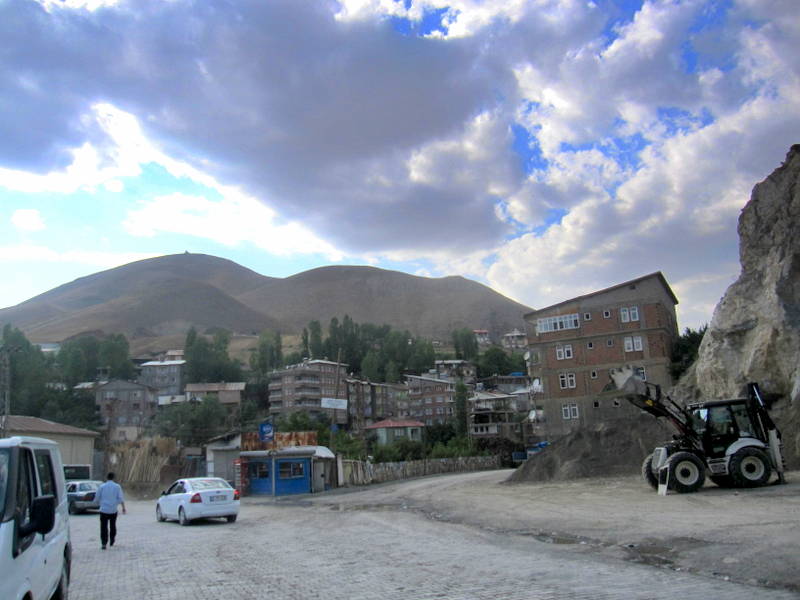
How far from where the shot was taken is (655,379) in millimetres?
53594

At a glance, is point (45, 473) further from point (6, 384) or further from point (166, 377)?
point (166, 377)

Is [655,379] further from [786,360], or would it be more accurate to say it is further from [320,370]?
[320,370]

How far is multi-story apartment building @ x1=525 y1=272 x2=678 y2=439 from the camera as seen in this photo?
54.0 meters

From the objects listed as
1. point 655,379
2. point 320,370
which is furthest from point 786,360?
point 320,370

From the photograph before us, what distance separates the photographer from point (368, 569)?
31.4 ft

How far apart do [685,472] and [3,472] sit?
19759mm

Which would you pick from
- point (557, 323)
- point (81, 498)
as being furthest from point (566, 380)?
point (81, 498)

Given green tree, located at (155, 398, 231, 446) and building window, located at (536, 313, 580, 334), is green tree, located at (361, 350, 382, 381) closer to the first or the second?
green tree, located at (155, 398, 231, 446)

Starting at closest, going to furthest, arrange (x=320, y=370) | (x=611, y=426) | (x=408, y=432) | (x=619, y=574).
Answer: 1. (x=619, y=574)
2. (x=611, y=426)
3. (x=408, y=432)
4. (x=320, y=370)

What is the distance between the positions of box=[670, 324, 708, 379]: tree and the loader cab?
114 ft

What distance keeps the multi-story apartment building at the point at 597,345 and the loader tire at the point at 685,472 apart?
33.0 metres

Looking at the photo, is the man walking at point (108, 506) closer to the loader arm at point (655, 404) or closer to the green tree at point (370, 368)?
the loader arm at point (655, 404)

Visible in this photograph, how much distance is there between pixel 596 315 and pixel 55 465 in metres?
53.2

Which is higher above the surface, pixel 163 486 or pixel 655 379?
pixel 655 379
